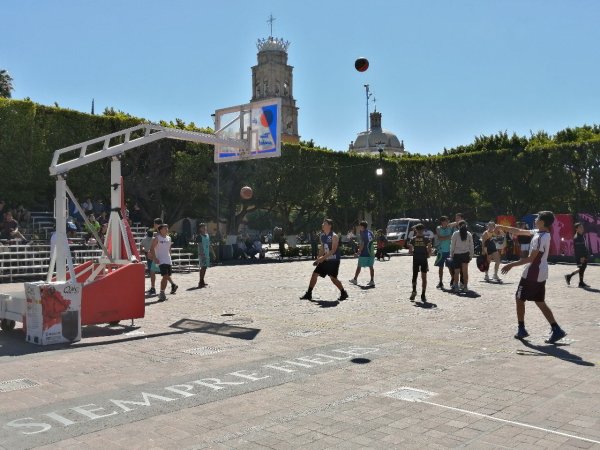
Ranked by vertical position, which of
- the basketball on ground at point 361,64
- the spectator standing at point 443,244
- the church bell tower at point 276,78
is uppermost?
the church bell tower at point 276,78

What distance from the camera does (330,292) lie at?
49.8ft

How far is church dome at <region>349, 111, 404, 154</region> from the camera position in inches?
4469

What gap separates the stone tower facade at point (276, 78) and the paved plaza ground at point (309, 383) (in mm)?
88065

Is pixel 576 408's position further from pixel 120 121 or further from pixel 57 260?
pixel 120 121

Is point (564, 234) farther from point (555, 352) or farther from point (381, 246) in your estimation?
point (555, 352)

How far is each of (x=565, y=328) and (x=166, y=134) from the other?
299 inches

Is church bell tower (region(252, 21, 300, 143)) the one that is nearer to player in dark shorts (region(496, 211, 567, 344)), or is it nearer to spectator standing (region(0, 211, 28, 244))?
spectator standing (region(0, 211, 28, 244))

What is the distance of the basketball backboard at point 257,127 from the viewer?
572 inches

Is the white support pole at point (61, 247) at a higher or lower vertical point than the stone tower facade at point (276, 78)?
lower

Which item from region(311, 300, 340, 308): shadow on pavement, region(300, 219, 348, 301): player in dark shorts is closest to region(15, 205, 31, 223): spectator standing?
region(300, 219, 348, 301): player in dark shorts

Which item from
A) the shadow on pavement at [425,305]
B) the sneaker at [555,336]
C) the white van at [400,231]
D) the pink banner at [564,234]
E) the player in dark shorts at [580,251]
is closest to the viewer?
the sneaker at [555,336]

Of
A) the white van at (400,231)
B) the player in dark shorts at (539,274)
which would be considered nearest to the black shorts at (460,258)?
the player in dark shorts at (539,274)

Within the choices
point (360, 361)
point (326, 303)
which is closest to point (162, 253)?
point (326, 303)

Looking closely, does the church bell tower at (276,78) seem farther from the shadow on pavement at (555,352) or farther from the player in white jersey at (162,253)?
the shadow on pavement at (555,352)
